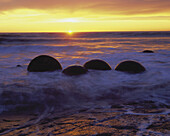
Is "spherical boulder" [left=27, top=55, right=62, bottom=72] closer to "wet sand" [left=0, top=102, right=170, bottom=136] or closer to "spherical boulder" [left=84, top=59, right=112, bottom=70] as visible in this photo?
"spherical boulder" [left=84, top=59, right=112, bottom=70]

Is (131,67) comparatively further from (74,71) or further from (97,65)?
(74,71)

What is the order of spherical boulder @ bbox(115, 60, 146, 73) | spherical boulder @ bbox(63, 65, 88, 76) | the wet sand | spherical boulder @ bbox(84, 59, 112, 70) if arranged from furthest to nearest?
spherical boulder @ bbox(84, 59, 112, 70) → spherical boulder @ bbox(115, 60, 146, 73) → spherical boulder @ bbox(63, 65, 88, 76) → the wet sand

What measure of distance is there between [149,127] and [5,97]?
129 inches

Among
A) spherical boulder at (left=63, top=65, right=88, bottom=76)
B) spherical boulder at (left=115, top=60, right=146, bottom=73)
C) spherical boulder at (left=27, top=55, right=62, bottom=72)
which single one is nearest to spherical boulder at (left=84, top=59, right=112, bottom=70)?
spherical boulder at (left=115, top=60, right=146, bottom=73)

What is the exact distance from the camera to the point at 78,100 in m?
4.16

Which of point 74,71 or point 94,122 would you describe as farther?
point 74,71

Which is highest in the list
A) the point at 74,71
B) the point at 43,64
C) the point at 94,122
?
the point at 43,64

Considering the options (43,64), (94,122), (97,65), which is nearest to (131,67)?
(97,65)

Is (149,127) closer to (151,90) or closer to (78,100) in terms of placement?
(78,100)

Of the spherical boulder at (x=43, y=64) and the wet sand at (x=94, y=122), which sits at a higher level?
the spherical boulder at (x=43, y=64)

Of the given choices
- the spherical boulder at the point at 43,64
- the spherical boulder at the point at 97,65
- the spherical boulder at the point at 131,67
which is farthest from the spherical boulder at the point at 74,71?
the spherical boulder at the point at 131,67

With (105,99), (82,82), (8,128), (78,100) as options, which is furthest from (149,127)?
(82,82)

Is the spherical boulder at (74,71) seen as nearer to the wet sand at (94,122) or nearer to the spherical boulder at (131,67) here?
the spherical boulder at (131,67)

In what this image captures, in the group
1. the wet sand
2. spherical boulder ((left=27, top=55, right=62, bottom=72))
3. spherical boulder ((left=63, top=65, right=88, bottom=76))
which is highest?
spherical boulder ((left=27, top=55, right=62, bottom=72))
